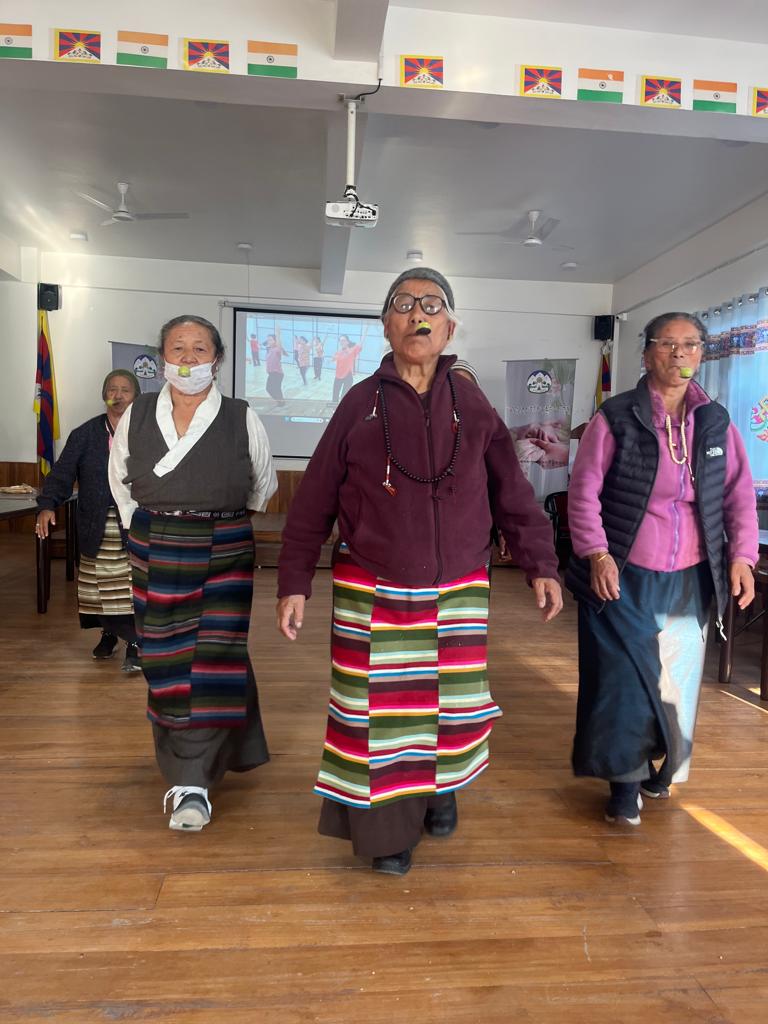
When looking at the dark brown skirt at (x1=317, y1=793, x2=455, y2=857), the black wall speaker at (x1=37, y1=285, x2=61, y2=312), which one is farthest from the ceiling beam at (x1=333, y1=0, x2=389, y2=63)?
the black wall speaker at (x1=37, y1=285, x2=61, y2=312)

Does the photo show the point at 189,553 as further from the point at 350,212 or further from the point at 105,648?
the point at 350,212

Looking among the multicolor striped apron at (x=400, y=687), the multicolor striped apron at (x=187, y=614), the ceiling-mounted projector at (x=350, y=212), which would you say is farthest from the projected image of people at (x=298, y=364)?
the multicolor striped apron at (x=400, y=687)

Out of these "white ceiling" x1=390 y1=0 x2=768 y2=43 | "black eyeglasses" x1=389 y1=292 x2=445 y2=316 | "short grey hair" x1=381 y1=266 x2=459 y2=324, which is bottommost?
"black eyeglasses" x1=389 y1=292 x2=445 y2=316

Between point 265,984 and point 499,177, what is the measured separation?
5.42 metres

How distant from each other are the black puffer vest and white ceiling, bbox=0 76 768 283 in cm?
295

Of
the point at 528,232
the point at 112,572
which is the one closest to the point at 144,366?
the point at 528,232

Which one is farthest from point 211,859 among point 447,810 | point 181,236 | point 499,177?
point 181,236

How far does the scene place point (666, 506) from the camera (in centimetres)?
201

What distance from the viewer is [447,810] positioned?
1984 mm

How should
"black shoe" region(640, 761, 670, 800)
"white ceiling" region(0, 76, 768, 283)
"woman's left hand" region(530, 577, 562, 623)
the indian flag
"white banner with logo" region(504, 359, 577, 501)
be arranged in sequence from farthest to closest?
"white banner with logo" region(504, 359, 577, 501), "white ceiling" region(0, 76, 768, 283), the indian flag, "black shoe" region(640, 761, 670, 800), "woman's left hand" region(530, 577, 562, 623)

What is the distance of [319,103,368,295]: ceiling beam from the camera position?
4039 millimetres

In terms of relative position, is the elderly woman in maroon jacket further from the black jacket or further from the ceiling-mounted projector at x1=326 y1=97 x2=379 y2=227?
the ceiling-mounted projector at x1=326 y1=97 x2=379 y2=227

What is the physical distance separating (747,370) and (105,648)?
510 centimetres

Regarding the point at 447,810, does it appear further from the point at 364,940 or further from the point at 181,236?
the point at 181,236
